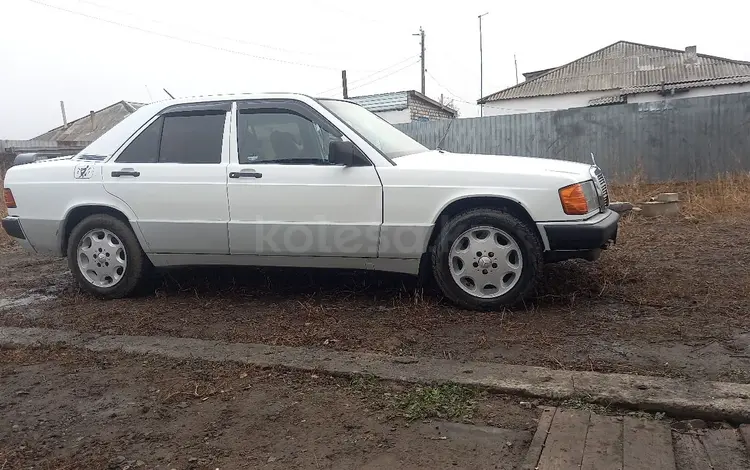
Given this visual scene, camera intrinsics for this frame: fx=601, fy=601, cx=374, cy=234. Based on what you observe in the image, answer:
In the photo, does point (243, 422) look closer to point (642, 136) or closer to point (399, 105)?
point (642, 136)

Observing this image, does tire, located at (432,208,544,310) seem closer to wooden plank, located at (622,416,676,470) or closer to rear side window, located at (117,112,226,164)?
wooden plank, located at (622,416,676,470)

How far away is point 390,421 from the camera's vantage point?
2.66 metres

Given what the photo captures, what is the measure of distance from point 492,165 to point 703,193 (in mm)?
6644

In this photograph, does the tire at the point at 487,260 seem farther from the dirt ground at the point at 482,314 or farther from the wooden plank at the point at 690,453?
the wooden plank at the point at 690,453

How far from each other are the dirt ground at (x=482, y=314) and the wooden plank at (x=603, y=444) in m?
0.56

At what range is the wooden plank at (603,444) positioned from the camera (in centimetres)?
223

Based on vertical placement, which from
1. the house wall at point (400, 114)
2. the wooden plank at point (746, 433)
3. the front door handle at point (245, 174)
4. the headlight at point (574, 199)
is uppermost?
the house wall at point (400, 114)

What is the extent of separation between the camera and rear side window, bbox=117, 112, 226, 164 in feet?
15.0

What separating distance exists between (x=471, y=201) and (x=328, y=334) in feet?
4.31

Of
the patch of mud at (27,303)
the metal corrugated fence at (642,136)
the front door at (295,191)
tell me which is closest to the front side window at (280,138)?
the front door at (295,191)

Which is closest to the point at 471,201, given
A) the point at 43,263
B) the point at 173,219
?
the point at 173,219

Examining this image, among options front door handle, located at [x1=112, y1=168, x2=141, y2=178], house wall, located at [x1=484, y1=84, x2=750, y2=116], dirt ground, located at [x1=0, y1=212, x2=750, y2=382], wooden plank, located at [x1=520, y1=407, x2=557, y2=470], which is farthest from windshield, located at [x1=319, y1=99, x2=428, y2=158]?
house wall, located at [x1=484, y1=84, x2=750, y2=116]

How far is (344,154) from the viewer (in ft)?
13.5

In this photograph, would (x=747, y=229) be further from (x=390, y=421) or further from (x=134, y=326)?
(x=134, y=326)
